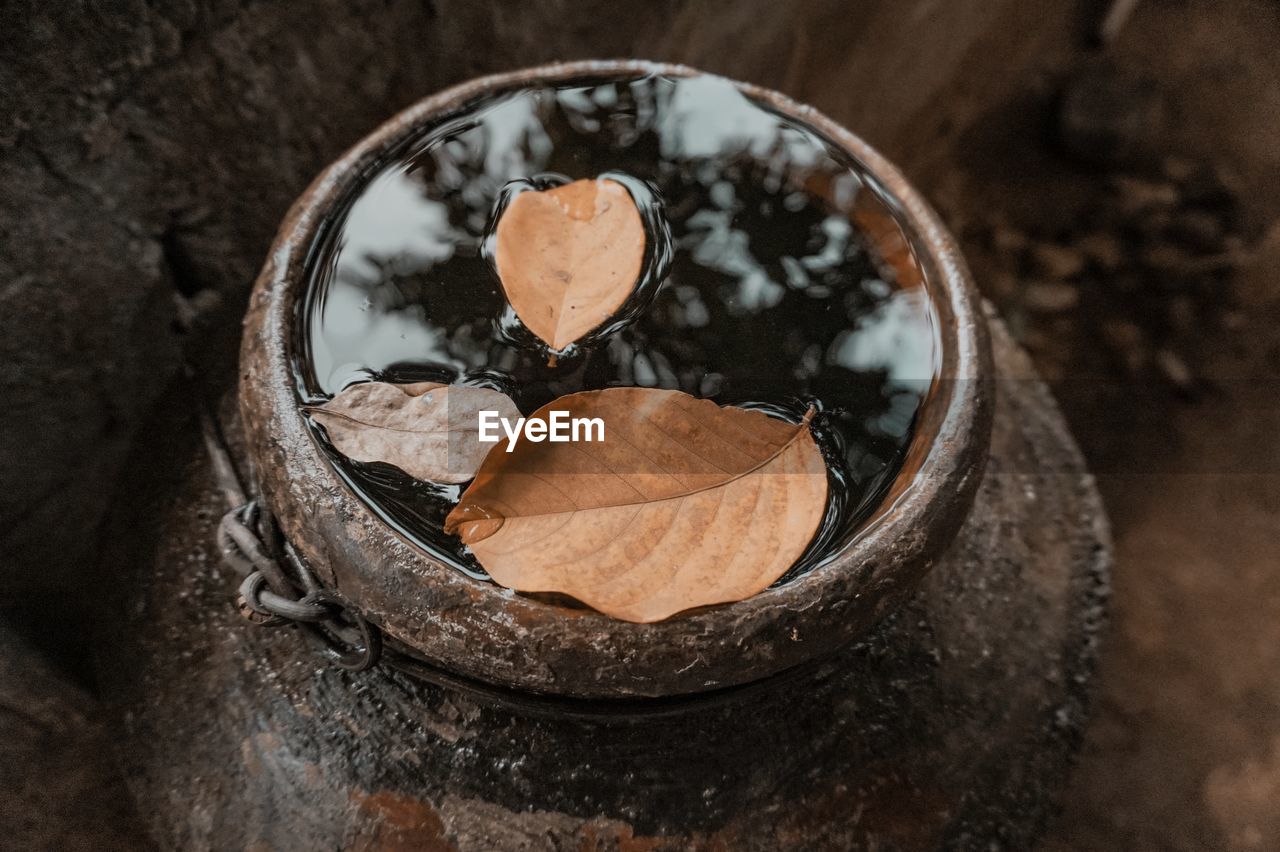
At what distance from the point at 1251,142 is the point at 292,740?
2697mm

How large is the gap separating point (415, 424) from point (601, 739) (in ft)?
1.06

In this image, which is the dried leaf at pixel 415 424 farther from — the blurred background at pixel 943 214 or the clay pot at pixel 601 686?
the blurred background at pixel 943 214

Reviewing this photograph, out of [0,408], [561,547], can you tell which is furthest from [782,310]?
[0,408]

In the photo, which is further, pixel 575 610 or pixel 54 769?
pixel 54 769

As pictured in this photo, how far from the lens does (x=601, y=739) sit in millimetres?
804

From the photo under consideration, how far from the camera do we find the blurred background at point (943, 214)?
1.04 m

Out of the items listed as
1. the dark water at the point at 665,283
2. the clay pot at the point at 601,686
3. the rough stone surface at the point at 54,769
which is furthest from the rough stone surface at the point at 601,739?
the dark water at the point at 665,283

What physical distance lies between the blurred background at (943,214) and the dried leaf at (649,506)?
1.86 ft

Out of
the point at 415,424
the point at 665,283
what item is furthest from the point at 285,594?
the point at 665,283

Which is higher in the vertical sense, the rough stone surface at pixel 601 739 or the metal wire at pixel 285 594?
the metal wire at pixel 285 594

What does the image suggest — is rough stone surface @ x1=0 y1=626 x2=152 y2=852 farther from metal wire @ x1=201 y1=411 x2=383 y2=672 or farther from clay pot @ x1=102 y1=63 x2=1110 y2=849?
metal wire @ x1=201 y1=411 x2=383 y2=672

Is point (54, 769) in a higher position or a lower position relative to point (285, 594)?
lower

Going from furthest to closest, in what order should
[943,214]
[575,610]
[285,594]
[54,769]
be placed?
1. [943,214]
2. [54,769]
3. [285,594]
4. [575,610]

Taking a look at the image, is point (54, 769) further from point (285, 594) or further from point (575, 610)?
point (575, 610)
